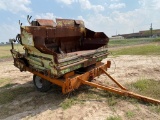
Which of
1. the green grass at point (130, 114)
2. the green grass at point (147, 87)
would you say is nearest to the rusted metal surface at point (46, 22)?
the green grass at point (147, 87)

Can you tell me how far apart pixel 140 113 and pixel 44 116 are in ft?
6.62

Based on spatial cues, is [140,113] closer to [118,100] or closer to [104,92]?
[118,100]

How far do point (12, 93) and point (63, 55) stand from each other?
2360 mm

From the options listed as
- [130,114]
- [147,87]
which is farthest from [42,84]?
[147,87]

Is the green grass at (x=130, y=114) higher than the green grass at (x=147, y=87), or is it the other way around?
the green grass at (x=147, y=87)

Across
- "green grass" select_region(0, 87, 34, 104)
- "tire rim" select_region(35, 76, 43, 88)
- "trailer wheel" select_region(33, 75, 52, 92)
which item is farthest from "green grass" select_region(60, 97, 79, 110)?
"green grass" select_region(0, 87, 34, 104)

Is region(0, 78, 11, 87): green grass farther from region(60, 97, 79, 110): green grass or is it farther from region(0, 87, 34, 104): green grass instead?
region(60, 97, 79, 110): green grass

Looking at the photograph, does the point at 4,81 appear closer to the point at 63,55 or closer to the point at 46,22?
the point at 46,22

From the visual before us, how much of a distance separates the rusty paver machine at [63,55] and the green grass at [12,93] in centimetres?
48

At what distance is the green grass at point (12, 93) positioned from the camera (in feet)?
18.5

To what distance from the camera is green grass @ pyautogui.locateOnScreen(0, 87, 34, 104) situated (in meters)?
5.63

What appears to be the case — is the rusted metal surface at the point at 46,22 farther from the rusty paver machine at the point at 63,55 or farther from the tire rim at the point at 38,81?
the tire rim at the point at 38,81

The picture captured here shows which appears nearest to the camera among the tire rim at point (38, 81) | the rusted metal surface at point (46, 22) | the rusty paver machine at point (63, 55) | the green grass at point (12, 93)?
the rusty paver machine at point (63, 55)

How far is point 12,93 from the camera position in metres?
6.08
